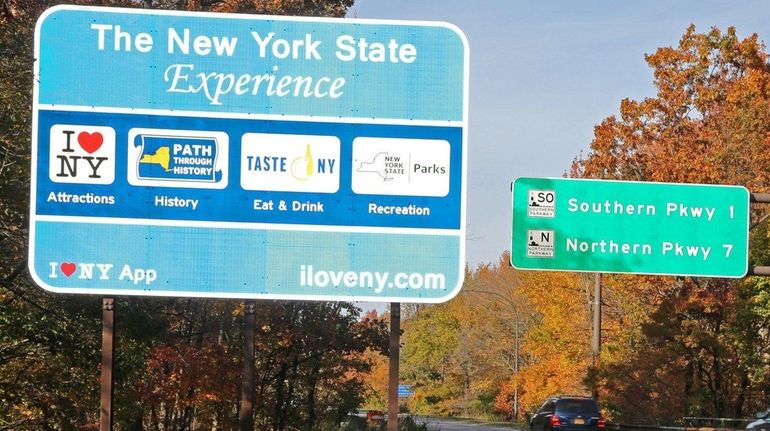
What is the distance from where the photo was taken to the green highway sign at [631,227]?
58.9ft

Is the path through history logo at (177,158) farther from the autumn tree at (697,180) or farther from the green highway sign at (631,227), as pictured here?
the autumn tree at (697,180)

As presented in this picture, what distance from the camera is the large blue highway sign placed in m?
12.3

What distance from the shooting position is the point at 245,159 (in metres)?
12.4

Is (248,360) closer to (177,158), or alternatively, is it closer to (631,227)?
(177,158)

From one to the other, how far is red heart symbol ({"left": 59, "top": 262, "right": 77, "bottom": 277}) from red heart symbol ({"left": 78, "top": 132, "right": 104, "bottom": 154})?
46.3 inches

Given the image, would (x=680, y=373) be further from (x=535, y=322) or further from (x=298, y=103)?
(x=535, y=322)

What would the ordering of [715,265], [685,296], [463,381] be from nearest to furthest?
[715,265], [685,296], [463,381]

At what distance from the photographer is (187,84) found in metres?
12.4

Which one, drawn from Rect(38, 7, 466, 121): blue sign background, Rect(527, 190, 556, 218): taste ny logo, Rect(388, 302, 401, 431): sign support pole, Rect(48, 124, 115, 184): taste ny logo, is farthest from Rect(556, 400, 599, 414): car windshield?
Rect(48, 124, 115, 184): taste ny logo

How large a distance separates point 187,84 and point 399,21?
7.56 ft

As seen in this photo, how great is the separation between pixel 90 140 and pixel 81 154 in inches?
6.8

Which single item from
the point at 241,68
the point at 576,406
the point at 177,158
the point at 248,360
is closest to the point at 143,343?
the point at 248,360

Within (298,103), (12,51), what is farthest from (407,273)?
(12,51)

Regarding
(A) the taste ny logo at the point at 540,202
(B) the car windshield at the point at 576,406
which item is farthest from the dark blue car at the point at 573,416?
(A) the taste ny logo at the point at 540,202
